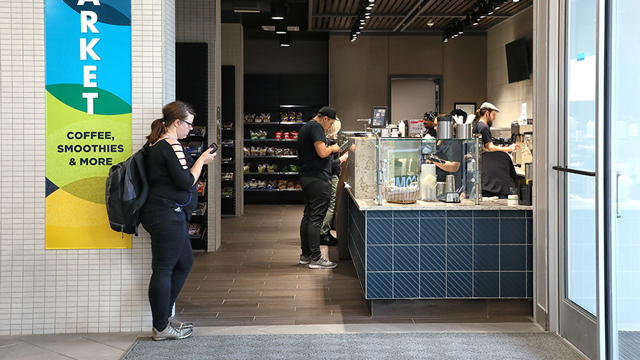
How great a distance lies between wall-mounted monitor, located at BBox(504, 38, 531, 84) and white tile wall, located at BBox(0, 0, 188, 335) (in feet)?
21.9

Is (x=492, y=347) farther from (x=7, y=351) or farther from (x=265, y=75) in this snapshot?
(x=265, y=75)

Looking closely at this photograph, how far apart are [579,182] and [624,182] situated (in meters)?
0.57

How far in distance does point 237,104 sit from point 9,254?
6732 mm

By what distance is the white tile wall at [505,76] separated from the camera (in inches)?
368

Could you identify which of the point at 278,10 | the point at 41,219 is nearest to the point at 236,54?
the point at 278,10

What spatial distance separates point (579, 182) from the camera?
3602 mm

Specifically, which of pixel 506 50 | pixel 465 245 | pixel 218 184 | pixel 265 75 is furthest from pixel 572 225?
pixel 265 75

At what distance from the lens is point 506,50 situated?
9.95m

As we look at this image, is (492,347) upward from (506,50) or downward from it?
downward

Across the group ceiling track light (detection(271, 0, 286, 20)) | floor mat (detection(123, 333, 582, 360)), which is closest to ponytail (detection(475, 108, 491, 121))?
floor mat (detection(123, 333, 582, 360))

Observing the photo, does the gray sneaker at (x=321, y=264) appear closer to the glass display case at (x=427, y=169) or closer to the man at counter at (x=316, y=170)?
the man at counter at (x=316, y=170)

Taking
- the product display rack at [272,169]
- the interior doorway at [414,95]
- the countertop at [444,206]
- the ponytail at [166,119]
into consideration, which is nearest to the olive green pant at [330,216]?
the countertop at [444,206]

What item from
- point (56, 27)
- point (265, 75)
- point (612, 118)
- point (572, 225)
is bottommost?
point (572, 225)

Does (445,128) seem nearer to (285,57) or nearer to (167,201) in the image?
(167,201)
